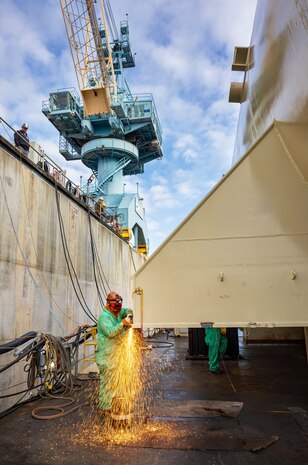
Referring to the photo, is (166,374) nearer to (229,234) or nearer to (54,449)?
(54,449)

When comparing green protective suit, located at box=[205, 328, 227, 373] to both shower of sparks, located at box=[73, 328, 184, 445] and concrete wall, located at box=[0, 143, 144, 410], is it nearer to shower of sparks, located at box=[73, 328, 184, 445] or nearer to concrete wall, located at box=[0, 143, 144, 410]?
shower of sparks, located at box=[73, 328, 184, 445]

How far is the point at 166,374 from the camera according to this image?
331 inches

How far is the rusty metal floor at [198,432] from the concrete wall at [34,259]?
1.76 meters

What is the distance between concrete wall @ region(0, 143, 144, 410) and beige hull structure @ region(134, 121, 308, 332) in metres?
3.55

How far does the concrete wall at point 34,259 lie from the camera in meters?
6.38

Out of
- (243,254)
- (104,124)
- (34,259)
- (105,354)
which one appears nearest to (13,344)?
(105,354)

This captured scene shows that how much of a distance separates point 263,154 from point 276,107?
0.75m

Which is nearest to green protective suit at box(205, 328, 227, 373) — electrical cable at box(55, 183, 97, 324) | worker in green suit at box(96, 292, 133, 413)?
electrical cable at box(55, 183, 97, 324)

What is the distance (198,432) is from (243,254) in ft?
8.25

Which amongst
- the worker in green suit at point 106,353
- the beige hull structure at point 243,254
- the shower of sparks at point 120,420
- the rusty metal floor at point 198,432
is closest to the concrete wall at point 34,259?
the rusty metal floor at point 198,432

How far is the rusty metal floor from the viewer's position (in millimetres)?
3840

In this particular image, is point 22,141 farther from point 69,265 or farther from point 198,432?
point 198,432

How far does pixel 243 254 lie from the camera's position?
3.82 metres

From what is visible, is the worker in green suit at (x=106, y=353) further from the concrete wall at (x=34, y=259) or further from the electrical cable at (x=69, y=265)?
the electrical cable at (x=69, y=265)
